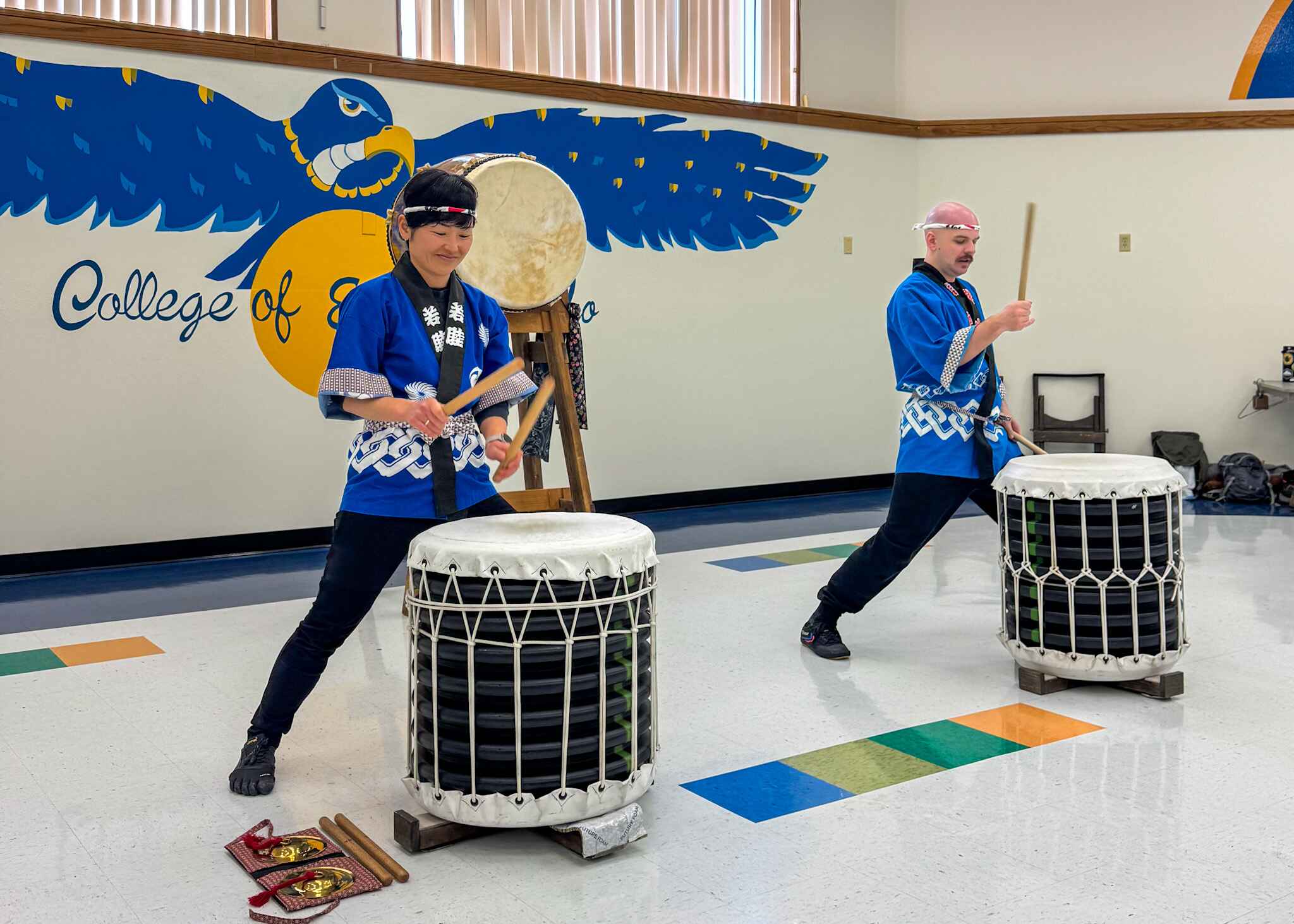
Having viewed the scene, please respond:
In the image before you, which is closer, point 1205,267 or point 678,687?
point 678,687

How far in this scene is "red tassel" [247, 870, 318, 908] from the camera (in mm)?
1885

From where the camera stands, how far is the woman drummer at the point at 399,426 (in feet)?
7.47

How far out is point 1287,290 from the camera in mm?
7418

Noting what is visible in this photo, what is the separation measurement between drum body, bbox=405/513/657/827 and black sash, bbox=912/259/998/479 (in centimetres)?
141

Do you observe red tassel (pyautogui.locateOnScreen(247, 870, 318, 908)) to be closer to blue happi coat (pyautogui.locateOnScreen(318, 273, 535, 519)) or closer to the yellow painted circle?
blue happi coat (pyautogui.locateOnScreen(318, 273, 535, 519))

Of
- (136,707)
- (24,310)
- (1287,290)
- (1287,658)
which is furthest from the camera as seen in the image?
(1287,290)

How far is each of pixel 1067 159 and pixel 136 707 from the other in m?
6.63

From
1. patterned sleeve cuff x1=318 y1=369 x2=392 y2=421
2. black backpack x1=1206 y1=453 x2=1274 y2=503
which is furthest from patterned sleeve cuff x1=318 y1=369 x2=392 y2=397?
black backpack x1=1206 y1=453 x2=1274 y2=503

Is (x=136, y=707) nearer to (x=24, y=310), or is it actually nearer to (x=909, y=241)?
(x=24, y=310)

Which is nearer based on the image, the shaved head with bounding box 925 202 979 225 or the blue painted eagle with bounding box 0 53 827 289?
the shaved head with bounding box 925 202 979 225

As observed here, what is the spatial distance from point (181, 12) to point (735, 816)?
4.67 metres

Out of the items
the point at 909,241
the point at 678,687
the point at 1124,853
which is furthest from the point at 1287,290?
the point at 1124,853

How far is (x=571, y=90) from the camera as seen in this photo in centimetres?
623

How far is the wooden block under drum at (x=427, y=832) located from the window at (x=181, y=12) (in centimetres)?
429
